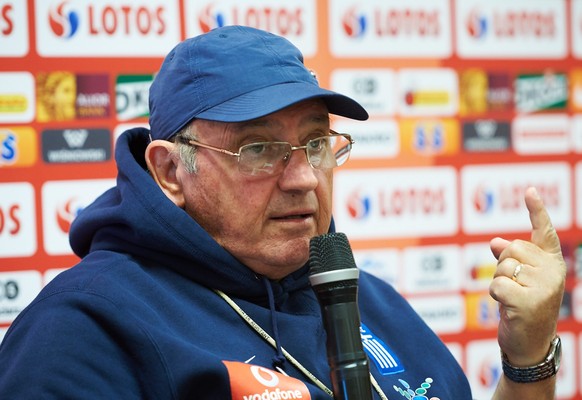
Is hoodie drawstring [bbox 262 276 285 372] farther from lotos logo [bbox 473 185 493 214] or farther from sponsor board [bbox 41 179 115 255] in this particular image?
lotos logo [bbox 473 185 493 214]

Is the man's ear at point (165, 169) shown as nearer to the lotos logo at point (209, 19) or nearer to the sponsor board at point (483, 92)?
the lotos logo at point (209, 19)

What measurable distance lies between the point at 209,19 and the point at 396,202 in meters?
0.98

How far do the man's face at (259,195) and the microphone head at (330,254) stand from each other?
0.68 feet

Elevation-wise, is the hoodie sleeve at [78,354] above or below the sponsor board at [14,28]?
below

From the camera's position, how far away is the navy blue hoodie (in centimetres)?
128

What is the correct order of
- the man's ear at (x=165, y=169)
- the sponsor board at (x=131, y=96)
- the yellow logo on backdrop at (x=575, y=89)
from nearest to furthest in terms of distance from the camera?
1. the man's ear at (x=165, y=169)
2. the sponsor board at (x=131, y=96)
3. the yellow logo on backdrop at (x=575, y=89)

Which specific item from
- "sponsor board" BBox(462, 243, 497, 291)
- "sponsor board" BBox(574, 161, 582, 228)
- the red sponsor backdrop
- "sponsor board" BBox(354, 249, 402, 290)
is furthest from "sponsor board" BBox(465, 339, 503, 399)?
"sponsor board" BBox(574, 161, 582, 228)

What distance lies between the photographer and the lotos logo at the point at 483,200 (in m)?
3.17

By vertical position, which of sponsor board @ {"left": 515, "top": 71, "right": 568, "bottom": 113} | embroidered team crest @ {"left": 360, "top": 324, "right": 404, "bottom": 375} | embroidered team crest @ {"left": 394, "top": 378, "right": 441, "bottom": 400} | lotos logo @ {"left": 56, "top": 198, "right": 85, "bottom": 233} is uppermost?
sponsor board @ {"left": 515, "top": 71, "right": 568, "bottom": 113}

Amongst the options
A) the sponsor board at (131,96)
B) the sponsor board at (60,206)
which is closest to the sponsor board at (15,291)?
the sponsor board at (60,206)

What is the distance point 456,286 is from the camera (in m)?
3.12

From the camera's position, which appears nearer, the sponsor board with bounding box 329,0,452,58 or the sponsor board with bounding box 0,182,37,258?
the sponsor board with bounding box 0,182,37,258

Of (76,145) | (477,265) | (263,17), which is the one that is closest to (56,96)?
(76,145)

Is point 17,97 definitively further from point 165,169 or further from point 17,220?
point 165,169
